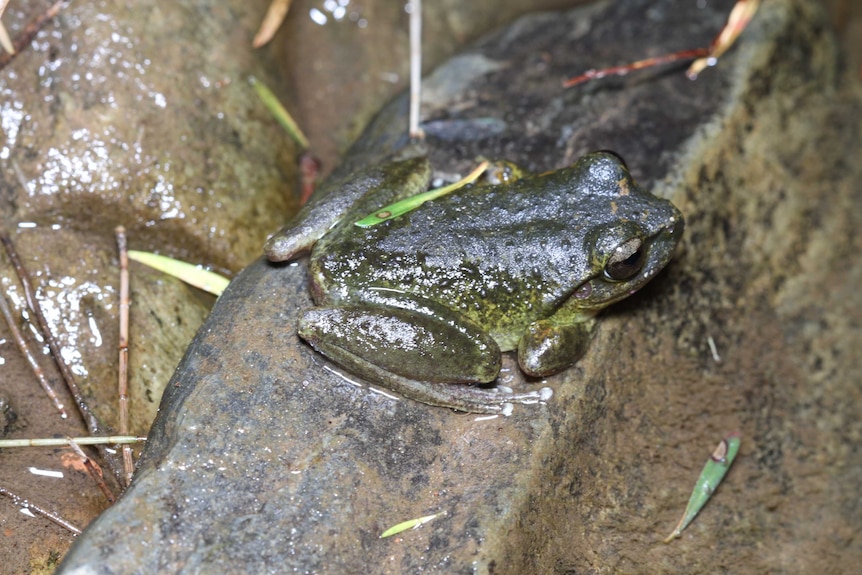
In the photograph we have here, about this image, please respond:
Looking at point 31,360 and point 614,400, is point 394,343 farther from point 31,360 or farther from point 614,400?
point 31,360

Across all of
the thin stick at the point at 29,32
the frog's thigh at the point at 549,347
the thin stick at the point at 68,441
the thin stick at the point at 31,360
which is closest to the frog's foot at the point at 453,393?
the frog's thigh at the point at 549,347

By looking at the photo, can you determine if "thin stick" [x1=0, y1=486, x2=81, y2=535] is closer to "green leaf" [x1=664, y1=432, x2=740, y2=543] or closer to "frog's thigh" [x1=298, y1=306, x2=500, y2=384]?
"frog's thigh" [x1=298, y1=306, x2=500, y2=384]

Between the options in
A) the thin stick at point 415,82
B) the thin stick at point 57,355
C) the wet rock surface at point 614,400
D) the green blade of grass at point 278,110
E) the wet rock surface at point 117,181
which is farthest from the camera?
the green blade of grass at point 278,110

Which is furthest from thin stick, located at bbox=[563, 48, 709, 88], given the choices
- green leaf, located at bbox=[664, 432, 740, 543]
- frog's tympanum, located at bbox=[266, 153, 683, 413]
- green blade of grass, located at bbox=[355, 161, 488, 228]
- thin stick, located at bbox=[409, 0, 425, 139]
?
green leaf, located at bbox=[664, 432, 740, 543]

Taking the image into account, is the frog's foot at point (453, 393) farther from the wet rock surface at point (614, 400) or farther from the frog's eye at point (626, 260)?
the frog's eye at point (626, 260)

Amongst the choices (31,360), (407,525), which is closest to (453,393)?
(407,525)
